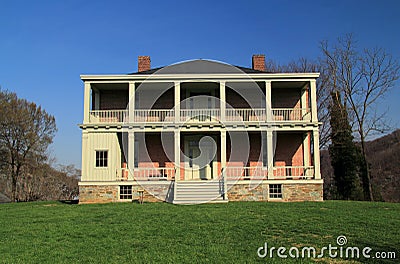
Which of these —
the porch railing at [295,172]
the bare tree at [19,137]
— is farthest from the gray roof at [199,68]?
the bare tree at [19,137]

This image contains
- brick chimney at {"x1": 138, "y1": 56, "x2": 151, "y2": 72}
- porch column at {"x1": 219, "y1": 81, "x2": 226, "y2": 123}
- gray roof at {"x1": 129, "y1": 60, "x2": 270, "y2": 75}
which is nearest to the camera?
porch column at {"x1": 219, "y1": 81, "x2": 226, "y2": 123}

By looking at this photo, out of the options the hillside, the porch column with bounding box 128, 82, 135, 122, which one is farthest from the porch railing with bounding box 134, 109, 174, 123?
the hillside

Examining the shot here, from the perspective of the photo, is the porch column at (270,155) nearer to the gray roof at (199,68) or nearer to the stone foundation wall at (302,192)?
the stone foundation wall at (302,192)

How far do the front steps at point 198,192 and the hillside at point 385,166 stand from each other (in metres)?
17.1

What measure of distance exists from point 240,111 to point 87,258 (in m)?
14.3

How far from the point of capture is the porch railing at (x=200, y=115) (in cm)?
1948

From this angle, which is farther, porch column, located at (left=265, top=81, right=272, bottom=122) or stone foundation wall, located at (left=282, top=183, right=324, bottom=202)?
porch column, located at (left=265, top=81, right=272, bottom=122)

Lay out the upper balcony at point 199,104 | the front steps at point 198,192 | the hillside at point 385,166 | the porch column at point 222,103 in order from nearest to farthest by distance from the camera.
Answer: the front steps at point 198,192, the porch column at point 222,103, the upper balcony at point 199,104, the hillside at point 385,166

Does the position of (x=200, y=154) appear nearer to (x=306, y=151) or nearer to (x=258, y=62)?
(x=306, y=151)

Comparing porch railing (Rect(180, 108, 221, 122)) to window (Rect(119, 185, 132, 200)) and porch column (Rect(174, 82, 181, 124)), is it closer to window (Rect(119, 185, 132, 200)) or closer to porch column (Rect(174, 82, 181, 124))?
porch column (Rect(174, 82, 181, 124))

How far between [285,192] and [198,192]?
3.97m

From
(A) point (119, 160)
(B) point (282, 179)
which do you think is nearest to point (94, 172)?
(A) point (119, 160)

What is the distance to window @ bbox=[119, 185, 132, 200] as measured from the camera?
737 inches

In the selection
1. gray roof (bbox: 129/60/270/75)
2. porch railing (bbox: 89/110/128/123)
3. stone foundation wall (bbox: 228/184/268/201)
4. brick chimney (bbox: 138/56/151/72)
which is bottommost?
stone foundation wall (bbox: 228/184/268/201)
